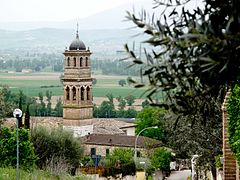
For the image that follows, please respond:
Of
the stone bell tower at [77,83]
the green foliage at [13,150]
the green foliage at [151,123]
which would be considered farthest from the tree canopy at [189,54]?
the green foliage at [151,123]

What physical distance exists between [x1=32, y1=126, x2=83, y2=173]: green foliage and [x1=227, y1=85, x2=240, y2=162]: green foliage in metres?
30.0

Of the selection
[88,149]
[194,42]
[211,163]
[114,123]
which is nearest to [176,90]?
[194,42]

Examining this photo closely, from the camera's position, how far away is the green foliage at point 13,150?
3531 cm

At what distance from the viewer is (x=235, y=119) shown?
1391cm

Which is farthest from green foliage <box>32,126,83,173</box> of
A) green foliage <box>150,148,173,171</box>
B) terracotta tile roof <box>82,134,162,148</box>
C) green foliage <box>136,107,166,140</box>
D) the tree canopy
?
the tree canopy

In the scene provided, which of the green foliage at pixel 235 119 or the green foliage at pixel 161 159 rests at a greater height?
the green foliage at pixel 235 119

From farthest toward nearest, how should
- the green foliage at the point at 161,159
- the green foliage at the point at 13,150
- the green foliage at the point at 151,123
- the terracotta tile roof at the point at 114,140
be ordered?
the green foliage at the point at 151,123
the terracotta tile roof at the point at 114,140
the green foliage at the point at 161,159
the green foliage at the point at 13,150

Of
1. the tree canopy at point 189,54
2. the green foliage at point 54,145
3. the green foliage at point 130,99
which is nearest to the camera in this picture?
the tree canopy at point 189,54

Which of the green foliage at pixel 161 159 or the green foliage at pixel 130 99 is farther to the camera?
the green foliage at pixel 130 99

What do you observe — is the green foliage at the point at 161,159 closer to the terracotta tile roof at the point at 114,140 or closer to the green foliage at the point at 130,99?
Result: the terracotta tile roof at the point at 114,140

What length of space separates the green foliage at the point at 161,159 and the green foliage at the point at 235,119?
4484 centimetres

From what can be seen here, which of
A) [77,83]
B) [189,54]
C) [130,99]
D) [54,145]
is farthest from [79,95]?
[189,54]

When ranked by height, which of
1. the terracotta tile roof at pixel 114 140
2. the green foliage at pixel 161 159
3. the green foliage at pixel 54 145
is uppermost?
the green foliage at pixel 54 145

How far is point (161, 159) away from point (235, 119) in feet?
156
